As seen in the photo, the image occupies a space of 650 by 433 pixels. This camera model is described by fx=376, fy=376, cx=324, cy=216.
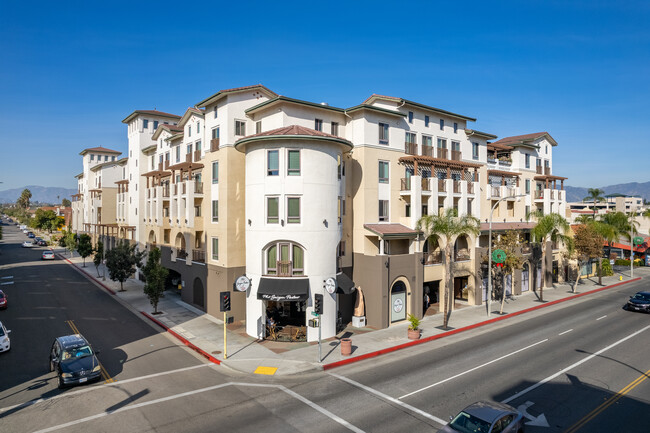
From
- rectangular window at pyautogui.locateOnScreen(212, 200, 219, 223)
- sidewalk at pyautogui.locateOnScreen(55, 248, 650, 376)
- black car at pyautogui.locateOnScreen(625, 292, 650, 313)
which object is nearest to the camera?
sidewalk at pyautogui.locateOnScreen(55, 248, 650, 376)

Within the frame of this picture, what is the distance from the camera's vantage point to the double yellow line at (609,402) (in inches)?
540

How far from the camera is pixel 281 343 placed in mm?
23281

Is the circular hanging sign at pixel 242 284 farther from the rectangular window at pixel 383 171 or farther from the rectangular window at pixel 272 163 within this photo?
the rectangular window at pixel 383 171

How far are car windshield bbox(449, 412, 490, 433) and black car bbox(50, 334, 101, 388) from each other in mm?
15461

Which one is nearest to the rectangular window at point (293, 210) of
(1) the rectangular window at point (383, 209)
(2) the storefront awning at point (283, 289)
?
(2) the storefront awning at point (283, 289)

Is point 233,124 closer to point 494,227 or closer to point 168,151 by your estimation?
point 168,151

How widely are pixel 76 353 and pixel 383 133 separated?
24.0m

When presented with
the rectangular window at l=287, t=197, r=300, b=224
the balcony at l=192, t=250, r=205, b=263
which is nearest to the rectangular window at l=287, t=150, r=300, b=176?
the rectangular window at l=287, t=197, r=300, b=224

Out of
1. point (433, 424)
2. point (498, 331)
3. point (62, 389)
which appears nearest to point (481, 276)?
point (498, 331)

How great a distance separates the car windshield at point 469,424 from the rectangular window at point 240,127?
23.8 metres

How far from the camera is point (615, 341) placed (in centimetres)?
2372

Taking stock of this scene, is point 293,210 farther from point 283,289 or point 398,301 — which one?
point 398,301

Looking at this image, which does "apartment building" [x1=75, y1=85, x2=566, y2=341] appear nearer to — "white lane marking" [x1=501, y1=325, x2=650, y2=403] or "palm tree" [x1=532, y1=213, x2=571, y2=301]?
"palm tree" [x1=532, y1=213, x2=571, y2=301]

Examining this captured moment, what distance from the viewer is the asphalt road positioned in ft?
45.6
